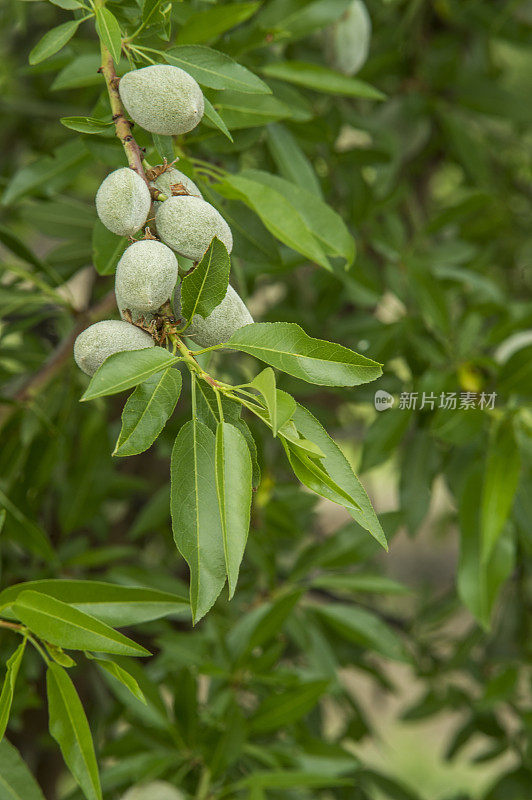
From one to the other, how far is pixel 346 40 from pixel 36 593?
68cm

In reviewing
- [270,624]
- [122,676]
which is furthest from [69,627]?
[270,624]

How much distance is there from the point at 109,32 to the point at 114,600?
353 millimetres

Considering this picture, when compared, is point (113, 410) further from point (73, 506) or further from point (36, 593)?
point (36, 593)

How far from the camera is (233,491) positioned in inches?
16.2

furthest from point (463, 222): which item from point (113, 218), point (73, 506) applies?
point (113, 218)

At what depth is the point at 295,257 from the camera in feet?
2.65

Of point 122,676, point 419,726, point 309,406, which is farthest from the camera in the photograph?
point 419,726

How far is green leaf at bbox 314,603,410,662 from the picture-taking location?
0.93 meters

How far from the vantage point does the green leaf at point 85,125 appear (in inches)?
18.6

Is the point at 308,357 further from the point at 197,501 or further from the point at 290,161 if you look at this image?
the point at 290,161

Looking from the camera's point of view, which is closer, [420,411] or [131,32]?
[131,32]

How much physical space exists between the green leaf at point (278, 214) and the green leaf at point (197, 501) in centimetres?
16

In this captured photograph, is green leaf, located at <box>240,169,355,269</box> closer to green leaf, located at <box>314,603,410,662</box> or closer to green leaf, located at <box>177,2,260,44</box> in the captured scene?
green leaf, located at <box>177,2,260,44</box>

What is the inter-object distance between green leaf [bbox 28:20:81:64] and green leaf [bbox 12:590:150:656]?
324mm
